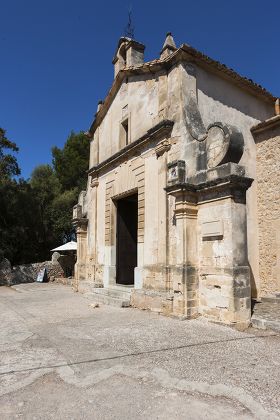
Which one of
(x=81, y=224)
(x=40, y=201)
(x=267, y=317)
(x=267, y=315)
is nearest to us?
(x=267, y=317)

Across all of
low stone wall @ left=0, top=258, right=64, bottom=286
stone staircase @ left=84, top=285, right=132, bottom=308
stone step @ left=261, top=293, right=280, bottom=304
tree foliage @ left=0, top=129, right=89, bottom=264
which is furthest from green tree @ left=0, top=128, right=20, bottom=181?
stone step @ left=261, top=293, right=280, bottom=304

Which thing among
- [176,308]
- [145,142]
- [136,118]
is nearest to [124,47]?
[136,118]

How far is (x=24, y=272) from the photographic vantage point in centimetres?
1856

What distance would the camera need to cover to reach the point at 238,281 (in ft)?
21.0

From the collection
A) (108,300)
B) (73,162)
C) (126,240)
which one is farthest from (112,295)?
(73,162)

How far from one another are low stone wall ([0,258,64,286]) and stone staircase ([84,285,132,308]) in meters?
7.63

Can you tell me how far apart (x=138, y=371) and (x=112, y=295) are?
6.38 metres

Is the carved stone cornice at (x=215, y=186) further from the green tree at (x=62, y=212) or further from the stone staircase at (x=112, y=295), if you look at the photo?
the green tree at (x=62, y=212)

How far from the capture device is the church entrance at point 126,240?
11484 millimetres

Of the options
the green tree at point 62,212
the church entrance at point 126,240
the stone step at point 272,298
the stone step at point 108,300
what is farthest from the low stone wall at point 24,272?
the stone step at point 272,298

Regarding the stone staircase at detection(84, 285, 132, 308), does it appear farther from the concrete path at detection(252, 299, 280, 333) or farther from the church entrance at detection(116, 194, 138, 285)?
the concrete path at detection(252, 299, 280, 333)

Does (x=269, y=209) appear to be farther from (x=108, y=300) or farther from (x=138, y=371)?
(x=138, y=371)

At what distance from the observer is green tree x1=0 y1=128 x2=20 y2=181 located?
17.1 metres

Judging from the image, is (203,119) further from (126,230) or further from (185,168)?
(126,230)
